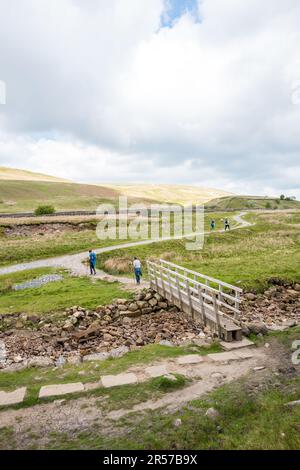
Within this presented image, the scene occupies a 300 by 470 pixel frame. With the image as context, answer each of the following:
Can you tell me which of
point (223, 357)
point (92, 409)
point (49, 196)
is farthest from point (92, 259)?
point (49, 196)

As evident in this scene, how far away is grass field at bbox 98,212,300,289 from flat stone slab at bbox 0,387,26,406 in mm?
17544

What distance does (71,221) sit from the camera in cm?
6688

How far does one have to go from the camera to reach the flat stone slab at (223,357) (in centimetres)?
1321

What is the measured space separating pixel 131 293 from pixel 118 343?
7.36 metres

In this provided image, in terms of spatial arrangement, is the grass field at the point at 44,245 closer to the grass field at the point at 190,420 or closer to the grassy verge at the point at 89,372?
the grassy verge at the point at 89,372

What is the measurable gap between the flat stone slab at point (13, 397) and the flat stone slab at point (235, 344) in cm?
774

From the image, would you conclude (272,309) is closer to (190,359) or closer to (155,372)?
(190,359)

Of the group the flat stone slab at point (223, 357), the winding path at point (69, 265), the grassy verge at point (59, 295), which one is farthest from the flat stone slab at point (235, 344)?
the winding path at point (69, 265)

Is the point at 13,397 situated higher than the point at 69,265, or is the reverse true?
the point at 69,265

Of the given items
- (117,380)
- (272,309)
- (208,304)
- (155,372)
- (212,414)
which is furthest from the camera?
(272,309)

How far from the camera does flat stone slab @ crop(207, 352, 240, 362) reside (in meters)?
13.2

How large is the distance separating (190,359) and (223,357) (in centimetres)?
126

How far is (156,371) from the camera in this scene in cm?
1240
